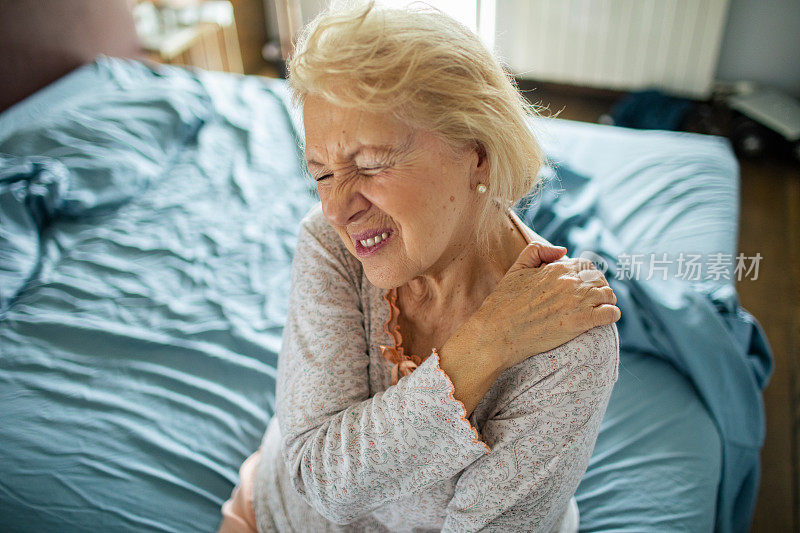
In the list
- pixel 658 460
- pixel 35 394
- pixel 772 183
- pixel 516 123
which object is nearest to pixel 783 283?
pixel 772 183

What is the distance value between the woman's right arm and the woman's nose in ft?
0.65

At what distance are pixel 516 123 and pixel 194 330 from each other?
1122mm

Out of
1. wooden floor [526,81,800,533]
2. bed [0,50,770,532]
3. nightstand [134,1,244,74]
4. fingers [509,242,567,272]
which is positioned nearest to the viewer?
fingers [509,242,567,272]

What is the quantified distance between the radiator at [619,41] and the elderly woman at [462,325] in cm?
262

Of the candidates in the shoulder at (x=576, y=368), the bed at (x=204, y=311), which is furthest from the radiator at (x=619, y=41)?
the shoulder at (x=576, y=368)

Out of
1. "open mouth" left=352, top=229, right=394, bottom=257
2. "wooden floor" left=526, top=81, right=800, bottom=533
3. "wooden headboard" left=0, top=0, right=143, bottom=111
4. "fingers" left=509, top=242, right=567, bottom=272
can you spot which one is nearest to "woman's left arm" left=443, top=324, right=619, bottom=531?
"fingers" left=509, top=242, right=567, bottom=272

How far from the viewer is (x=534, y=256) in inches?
33.7

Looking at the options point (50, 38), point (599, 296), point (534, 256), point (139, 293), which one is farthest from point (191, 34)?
point (599, 296)

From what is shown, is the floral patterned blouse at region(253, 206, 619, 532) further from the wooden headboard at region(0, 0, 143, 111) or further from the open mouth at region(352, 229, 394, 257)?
the wooden headboard at region(0, 0, 143, 111)

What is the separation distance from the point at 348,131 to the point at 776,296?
7.42 feet

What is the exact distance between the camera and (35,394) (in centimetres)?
143

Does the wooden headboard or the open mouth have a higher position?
the open mouth

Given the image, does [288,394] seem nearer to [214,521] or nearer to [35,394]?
[214,521]

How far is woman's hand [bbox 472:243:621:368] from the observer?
0.77m
